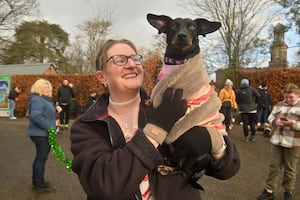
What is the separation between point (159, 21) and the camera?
2.32 metres

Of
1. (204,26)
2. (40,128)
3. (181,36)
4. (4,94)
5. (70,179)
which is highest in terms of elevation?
(204,26)

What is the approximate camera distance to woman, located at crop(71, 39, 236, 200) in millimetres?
1443

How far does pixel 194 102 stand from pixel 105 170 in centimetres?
56

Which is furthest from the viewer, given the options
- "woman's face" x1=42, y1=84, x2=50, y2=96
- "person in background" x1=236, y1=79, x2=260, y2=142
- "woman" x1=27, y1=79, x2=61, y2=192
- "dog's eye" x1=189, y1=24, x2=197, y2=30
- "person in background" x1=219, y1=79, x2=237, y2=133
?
"person in background" x1=219, y1=79, x2=237, y2=133

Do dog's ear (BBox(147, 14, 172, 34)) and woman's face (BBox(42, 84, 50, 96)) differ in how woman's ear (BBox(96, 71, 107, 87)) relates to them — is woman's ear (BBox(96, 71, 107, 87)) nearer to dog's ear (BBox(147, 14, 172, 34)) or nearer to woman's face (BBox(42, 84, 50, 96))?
dog's ear (BBox(147, 14, 172, 34))

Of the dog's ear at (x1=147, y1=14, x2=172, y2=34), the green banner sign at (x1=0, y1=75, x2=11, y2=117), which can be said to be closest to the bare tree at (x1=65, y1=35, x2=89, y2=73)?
the green banner sign at (x1=0, y1=75, x2=11, y2=117)

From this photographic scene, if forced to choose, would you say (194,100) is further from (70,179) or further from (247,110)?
(247,110)

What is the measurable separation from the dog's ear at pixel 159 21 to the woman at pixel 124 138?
469mm

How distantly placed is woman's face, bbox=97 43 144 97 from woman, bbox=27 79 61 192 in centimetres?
391

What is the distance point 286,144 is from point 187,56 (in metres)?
3.67

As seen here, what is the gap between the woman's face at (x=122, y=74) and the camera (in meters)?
1.72

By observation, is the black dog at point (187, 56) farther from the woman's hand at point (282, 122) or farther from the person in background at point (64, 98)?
the person in background at point (64, 98)

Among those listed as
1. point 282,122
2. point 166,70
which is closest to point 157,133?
point 166,70

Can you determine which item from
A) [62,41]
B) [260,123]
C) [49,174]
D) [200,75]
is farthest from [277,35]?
[62,41]
